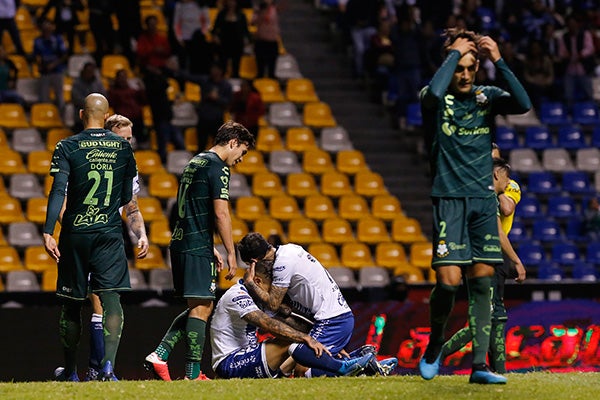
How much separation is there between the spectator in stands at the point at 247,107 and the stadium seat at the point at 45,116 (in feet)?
9.74

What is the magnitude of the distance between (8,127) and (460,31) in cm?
1359

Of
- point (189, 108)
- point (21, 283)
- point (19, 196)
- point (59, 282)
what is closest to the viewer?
point (59, 282)

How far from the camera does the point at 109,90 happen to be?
20.9 metres

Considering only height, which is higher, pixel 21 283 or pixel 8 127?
pixel 8 127

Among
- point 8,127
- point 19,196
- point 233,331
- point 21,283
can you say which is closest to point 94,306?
point 233,331

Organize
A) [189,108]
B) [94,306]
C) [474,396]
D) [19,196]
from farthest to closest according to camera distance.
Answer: [189,108] < [19,196] < [94,306] < [474,396]

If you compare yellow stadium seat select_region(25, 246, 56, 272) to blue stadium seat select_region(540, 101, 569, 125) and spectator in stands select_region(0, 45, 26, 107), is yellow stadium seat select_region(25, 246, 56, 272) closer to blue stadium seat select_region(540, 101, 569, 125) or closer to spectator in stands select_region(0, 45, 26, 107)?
spectator in stands select_region(0, 45, 26, 107)

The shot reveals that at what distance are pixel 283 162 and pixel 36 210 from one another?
4.37m

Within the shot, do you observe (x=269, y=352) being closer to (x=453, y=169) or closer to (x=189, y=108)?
(x=453, y=169)

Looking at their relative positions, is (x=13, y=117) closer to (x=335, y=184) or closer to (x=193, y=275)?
(x=335, y=184)

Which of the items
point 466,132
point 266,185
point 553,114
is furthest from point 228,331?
point 553,114

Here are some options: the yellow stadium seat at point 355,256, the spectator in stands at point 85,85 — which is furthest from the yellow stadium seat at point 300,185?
the spectator in stands at point 85,85

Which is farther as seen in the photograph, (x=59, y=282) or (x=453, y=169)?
(x=59, y=282)

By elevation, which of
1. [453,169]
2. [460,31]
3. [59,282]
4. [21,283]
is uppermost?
[460,31]
